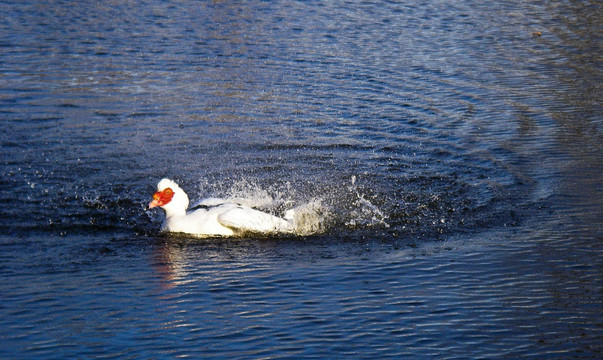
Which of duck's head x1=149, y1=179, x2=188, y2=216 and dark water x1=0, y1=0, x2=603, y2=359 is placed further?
duck's head x1=149, y1=179, x2=188, y2=216

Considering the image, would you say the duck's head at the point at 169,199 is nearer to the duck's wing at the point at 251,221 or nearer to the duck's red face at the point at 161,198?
the duck's red face at the point at 161,198

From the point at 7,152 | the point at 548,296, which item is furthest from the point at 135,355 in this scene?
the point at 7,152

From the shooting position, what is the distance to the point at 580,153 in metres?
12.4

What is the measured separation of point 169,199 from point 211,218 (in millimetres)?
530

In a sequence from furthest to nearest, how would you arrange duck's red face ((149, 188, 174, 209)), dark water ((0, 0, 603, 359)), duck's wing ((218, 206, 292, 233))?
1. duck's red face ((149, 188, 174, 209))
2. duck's wing ((218, 206, 292, 233))
3. dark water ((0, 0, 603, 359))

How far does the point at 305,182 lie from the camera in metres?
11.2

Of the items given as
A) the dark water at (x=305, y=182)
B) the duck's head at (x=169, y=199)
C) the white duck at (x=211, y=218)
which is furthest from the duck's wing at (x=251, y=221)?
the duck's head at (x=169, y=199)

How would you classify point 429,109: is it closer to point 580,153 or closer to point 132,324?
point 580,153

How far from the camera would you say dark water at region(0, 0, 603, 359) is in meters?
7.34

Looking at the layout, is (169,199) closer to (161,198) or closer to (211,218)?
(161,198)

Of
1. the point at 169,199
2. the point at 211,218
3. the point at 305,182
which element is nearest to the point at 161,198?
the point at 169,199

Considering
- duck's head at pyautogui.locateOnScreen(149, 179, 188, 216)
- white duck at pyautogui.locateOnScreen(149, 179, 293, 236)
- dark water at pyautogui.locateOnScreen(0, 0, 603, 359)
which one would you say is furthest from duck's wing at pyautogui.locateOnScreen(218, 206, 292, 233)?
duck's head at pyautogui.locateOnScreen(149, 179, 188, 216)

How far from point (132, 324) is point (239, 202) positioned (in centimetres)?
339

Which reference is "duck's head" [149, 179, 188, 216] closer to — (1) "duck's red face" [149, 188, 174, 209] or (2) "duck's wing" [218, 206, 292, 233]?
(1) "duck's red face" [149, 188, 174, 209]
